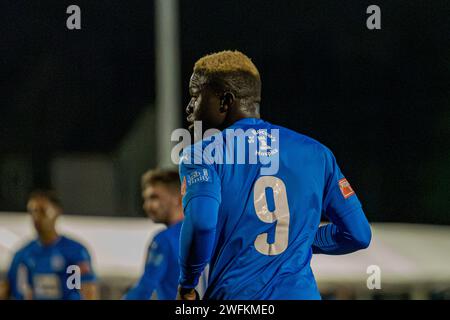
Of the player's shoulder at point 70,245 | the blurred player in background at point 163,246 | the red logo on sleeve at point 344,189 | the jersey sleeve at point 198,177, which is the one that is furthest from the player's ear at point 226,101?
the player's shoulder at point 70,245

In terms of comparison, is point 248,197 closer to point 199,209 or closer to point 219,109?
point 199,209

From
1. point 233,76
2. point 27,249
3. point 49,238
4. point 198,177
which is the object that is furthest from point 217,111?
point 27,249

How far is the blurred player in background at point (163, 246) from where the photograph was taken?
15.8ft

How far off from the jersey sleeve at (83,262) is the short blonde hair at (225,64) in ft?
→ 9.31

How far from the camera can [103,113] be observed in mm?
9930

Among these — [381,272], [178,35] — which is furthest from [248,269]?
[178,35]

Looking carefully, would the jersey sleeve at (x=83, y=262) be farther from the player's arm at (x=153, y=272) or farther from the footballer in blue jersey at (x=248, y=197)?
the footballer in blue jersey at (x=248, y=197)

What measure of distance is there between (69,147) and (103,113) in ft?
1.97

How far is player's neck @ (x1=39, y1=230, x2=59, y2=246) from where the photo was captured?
599 centimetres

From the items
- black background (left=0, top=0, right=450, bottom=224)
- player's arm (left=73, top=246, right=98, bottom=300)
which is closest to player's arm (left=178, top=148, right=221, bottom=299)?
player's arm (left=73, top=246, right=98, bottom=300)

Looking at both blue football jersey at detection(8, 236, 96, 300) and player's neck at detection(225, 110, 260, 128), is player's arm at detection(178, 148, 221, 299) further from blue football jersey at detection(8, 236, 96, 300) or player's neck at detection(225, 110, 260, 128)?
blue football jersey at detection(8, 236, 96, 300)

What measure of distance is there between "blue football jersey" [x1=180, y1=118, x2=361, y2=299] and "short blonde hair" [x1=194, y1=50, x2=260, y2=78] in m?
0.23

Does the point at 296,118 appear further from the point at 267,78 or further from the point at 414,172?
the point at 414,172

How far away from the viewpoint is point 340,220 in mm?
3178
